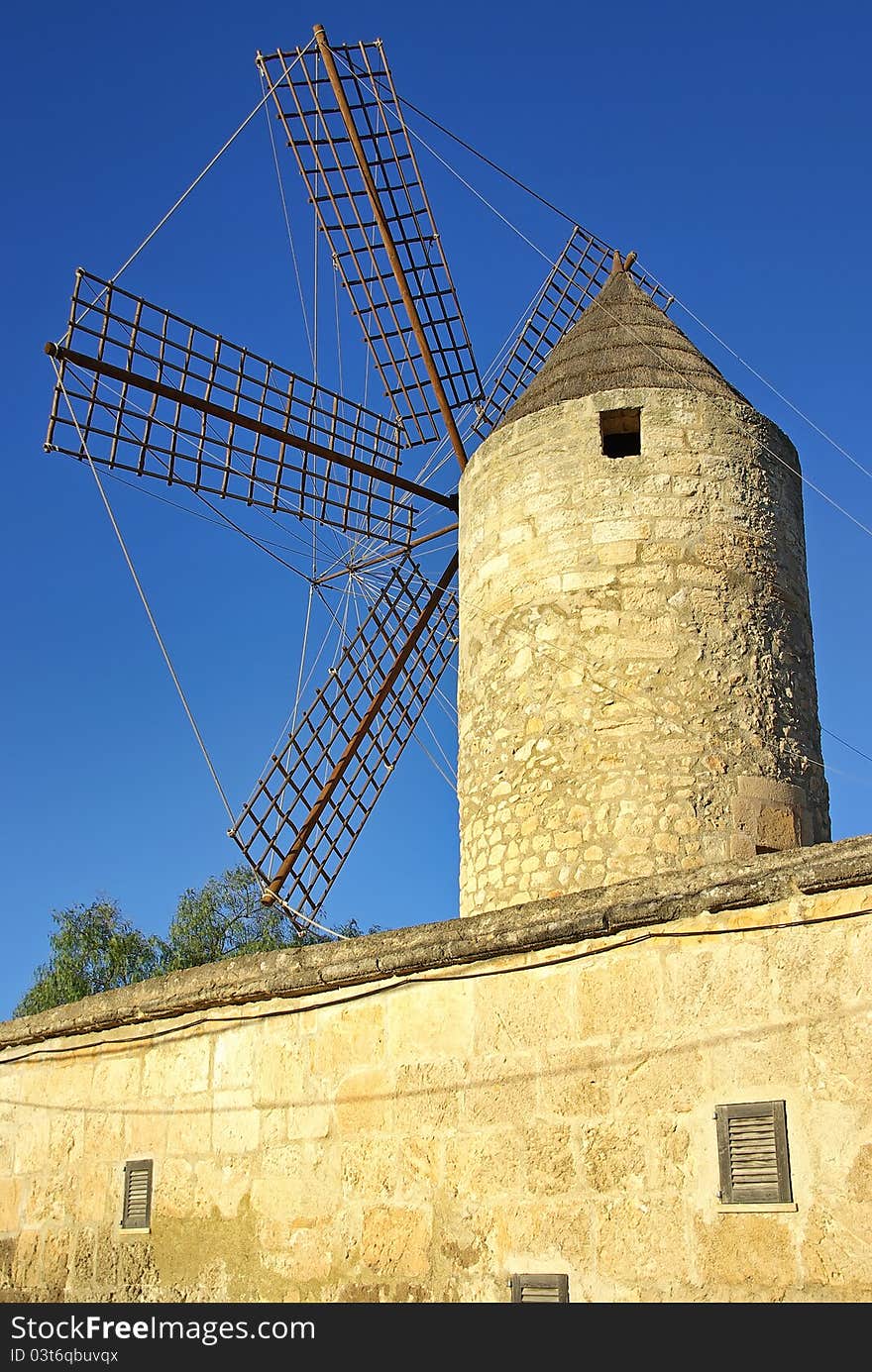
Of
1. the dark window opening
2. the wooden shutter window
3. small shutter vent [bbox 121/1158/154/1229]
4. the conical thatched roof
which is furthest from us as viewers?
the conical thatched roof

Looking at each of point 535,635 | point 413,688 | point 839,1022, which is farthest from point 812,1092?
point 413,688

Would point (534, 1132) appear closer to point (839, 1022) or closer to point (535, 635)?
point (839, 1022)

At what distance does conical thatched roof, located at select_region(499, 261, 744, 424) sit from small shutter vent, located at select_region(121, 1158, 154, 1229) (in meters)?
4.19

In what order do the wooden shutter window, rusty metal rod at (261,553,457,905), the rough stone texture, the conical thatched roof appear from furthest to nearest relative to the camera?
rusty metal rod at (261,553,457,905) < the conical thatched roof < the rough stone texture < the wooden shutter window

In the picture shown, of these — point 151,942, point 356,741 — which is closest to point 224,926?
point 151,942

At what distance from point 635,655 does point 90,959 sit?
12087 mm

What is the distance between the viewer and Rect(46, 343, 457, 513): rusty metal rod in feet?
29.0

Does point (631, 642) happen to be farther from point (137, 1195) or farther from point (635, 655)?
point (137, 1195)

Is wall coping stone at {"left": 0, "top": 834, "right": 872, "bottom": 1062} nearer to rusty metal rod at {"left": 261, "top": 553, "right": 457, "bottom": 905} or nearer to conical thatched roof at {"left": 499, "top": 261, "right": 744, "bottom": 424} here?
→ conical thatched roof at {"left": 499, "top": 261, "right": 744, "bottom": 424}

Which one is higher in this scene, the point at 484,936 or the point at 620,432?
the point at 620,432

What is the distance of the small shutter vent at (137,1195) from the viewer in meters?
4.70

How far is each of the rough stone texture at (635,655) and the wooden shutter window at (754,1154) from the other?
273 cm

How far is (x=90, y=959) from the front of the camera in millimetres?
17031

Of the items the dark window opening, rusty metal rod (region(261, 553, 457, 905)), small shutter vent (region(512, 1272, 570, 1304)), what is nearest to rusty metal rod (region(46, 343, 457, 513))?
rusty metal rod (region(261, 553, 457, 905))
